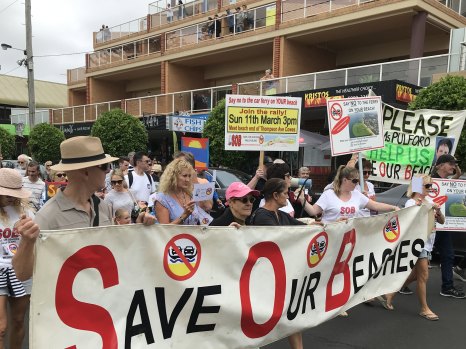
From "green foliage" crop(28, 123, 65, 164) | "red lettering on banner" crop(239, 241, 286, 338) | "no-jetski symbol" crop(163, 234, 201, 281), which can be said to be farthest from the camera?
"green foliage" crop(28, 123, 65, 164)

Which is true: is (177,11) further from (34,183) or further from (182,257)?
(182,257)

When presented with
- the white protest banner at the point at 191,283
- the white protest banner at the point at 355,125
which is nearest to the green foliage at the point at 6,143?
the white protest banner at the point at 355,125

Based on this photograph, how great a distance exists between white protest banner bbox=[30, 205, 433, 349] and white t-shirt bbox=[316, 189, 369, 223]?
0.70 m

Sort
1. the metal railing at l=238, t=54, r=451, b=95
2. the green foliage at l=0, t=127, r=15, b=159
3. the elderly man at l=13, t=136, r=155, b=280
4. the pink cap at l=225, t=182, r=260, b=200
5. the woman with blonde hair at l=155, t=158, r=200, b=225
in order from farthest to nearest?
the green foliage at l=0, t=127, r=15, b=159 < the metal railing at l=238, t=54, r=451, b=95 < the woman with blonde hair at l=155, t=158, r=200, b=225 < the pink cap at l=225, t=182, r=260, b=200 < the elderly man at l=13, t=136, r=155, b=280

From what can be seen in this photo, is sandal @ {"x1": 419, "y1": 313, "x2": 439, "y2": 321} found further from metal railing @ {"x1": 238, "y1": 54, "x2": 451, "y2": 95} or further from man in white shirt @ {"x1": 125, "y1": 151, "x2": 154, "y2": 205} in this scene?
metal railing @ {"x1": 238, "y1": 54, "x2": 451, "y2": 95}

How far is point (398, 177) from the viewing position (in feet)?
20.6

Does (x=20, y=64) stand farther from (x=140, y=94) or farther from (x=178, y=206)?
(x=178, y=206)

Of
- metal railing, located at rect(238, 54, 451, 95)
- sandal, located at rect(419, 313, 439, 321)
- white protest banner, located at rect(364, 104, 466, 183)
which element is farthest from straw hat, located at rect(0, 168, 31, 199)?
metal railing, located at rect(238, 54, 451, 95)

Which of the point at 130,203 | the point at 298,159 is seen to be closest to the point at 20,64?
the point at 298,159

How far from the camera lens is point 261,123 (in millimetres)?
5949

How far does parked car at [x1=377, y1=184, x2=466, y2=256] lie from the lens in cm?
656

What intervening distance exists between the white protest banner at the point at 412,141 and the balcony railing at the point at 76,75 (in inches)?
1225

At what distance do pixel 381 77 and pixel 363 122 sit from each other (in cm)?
957

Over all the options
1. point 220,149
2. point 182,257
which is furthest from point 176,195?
point 220,149
